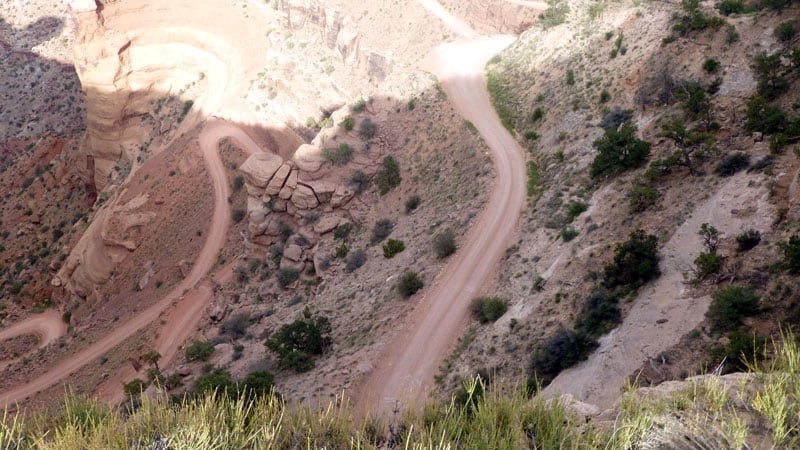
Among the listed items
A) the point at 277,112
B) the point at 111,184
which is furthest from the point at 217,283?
the point at 111,184

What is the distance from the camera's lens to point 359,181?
4009 centimetres

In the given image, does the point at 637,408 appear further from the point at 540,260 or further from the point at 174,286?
the point at 174,286

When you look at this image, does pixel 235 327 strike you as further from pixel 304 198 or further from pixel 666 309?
pixel 666 309

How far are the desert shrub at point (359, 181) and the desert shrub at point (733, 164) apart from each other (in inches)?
952

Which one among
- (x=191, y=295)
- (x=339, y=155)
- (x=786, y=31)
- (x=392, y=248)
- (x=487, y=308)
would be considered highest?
(x=339, y=155)

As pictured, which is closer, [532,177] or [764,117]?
[764,117]

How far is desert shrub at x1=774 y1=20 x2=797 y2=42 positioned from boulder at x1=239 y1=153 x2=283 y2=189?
106 feet

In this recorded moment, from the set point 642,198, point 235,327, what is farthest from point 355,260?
point 642,198

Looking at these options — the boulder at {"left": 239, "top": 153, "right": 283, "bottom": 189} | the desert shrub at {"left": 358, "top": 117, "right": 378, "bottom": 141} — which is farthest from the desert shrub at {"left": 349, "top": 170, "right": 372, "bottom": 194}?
the boulder at {"left": 239, "top": 153, "right": 283, "bottom": 189}

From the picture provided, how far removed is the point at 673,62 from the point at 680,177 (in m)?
10.6

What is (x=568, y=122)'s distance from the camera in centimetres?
3444

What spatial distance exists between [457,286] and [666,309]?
1150cm

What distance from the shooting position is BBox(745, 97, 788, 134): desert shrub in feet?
72.0

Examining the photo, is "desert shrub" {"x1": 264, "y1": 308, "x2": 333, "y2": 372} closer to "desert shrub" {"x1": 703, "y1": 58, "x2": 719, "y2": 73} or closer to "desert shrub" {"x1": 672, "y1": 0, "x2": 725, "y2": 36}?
"desert shrub" {"x1": 703, "y1": 58, "x2": 719, "y2": 73}
